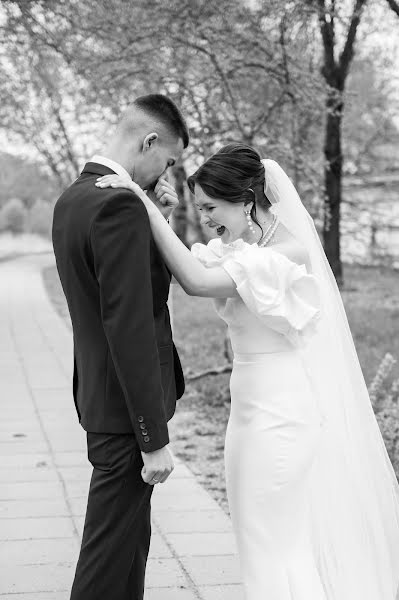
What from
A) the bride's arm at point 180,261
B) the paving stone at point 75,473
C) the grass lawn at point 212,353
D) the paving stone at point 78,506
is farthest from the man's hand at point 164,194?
the paving stone at point 75,473

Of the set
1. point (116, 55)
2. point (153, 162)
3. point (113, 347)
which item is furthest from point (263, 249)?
point (116, 55)

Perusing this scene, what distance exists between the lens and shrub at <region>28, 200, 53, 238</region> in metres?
56.3

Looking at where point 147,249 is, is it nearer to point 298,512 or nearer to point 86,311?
point 86,311

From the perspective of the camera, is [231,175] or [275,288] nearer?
[275,288]

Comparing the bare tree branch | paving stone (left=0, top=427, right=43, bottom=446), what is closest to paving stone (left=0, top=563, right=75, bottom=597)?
paving stone (left=0, top=427, right=43, bottom=446)

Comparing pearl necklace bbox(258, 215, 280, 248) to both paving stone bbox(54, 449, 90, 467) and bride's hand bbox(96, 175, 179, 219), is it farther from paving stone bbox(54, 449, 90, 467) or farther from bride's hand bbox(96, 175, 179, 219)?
paving stone bbox(54, 449, 90, 467)

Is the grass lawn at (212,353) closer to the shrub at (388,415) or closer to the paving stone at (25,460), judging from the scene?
the paving stone at (25,460)

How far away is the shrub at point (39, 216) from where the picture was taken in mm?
56312

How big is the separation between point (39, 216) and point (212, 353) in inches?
1818

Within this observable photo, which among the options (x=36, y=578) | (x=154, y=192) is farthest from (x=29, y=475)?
(x=154, y=192)

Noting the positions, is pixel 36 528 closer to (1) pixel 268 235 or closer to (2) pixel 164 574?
(2) pixel 164 574

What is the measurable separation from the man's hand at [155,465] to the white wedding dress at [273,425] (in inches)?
18.9

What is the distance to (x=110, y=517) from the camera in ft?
10.5

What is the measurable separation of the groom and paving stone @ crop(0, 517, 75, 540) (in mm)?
2037
